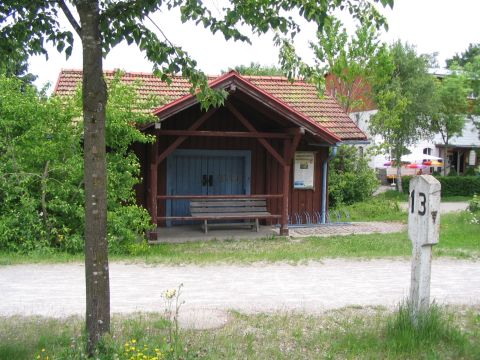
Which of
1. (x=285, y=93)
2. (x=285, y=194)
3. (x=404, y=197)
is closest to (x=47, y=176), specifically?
(x=285, y=194)

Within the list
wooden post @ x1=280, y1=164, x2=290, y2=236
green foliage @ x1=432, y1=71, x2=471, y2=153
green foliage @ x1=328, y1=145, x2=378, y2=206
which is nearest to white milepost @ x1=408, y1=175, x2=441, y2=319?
wooden post @ x1=280, y1=164, x2=290, y2=236

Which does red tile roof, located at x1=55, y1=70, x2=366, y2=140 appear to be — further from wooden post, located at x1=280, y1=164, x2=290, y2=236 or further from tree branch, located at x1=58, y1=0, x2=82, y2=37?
tree branch, located at x1=58, y1=0, x2=82, y2=37

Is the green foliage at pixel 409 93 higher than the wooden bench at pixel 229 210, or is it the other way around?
the green foliage at pixel 409 93

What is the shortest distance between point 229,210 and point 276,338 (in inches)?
338

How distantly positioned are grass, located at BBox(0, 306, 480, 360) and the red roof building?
7542mm

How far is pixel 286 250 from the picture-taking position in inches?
454

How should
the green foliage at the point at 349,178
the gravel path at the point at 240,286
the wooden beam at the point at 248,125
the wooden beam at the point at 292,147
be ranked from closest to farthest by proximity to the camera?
the gravel path at the point at 240,286
the wooden beam at the point at 248,125
the wooden beam at the point at 292,147
the green foliage at the point at 349,178

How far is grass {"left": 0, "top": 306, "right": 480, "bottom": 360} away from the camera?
4887mm

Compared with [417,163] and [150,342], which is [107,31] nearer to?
[150,342]

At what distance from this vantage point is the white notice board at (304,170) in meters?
15.8

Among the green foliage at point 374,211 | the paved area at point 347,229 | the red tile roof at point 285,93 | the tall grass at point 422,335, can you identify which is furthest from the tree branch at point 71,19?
the green foliage at point 374,211

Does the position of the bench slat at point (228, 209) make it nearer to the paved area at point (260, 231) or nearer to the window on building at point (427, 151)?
the paved area at point (260, 231)

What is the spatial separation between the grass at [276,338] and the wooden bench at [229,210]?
7471mm

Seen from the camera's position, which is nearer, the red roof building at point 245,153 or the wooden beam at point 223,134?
the wooden beam at point 223,134
